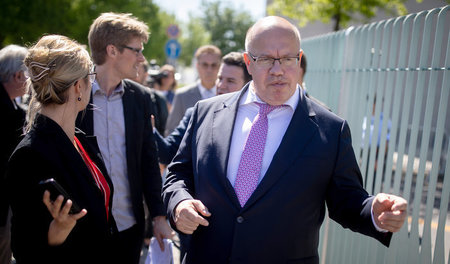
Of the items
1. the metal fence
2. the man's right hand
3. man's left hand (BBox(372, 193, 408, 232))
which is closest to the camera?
man's left hand (BBox(372, 193, 408, 232))

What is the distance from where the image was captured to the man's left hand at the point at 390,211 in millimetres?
1845

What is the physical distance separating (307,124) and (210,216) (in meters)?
0.73

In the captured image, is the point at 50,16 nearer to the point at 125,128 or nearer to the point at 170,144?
the point at 170,144

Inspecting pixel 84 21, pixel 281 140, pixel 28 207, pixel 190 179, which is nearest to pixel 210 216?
Answer: pixel 190 179

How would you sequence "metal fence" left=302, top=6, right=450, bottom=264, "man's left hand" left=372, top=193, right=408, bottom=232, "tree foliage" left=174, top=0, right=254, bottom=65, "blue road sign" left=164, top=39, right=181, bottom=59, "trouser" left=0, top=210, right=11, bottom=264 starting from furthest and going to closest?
"tree foliage" left=174, top=0, right=254, bottom=65 → "blue road sign" left=164, top=39, right=181, bottom=59 → "trouser" left=0, top=210, right=11, bottom=264 → "metal fence" left=302, top=6, right=450, bottom=264 → "man's left hand" left=372, top=193, right=408, bottom=232

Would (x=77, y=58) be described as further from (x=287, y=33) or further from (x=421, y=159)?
(x=421, y=159)

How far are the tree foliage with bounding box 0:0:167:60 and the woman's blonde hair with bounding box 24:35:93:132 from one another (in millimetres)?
20685

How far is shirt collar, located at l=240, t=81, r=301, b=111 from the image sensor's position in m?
2.42

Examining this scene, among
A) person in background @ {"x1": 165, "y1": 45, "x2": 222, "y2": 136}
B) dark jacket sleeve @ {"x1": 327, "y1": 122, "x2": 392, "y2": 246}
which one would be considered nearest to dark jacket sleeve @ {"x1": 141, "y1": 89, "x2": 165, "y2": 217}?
dark jacket sleeve @ {"x1": 327, "y1": 122, "x2": 392, "y2": 246}

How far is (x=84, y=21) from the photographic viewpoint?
23078 millimetres

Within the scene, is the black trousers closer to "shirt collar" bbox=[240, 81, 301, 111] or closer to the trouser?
the trouser

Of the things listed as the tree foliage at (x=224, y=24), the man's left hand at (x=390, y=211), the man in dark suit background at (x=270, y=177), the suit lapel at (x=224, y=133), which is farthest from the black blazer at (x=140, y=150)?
the tree foliage at (x=224, y=24)

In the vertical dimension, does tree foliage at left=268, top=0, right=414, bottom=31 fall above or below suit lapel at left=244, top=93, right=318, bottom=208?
above

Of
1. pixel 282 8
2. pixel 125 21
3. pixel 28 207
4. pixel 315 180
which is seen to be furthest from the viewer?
pixel 282 8
